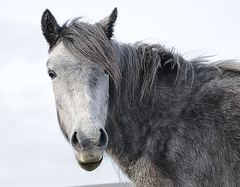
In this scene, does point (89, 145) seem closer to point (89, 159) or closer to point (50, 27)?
point (89, 159)

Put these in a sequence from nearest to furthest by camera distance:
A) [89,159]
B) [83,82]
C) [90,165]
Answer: [89,159] → [90,165] → [83,82]

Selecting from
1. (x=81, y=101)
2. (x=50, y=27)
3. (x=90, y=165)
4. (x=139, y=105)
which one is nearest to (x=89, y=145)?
(x=90, y=165)

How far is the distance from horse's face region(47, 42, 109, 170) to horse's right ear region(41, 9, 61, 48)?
20cm

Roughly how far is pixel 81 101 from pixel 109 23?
56.9 inches

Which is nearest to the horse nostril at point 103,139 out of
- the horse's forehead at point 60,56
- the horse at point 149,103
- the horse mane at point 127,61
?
the horse at point 149,103

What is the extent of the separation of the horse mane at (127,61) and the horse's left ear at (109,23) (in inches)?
4.1

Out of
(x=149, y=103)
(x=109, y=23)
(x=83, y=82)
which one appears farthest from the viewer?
(x=109, y=23)

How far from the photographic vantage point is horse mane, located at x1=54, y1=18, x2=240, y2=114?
17.2 ft

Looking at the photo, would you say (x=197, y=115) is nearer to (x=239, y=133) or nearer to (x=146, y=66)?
(x=239, y=133)

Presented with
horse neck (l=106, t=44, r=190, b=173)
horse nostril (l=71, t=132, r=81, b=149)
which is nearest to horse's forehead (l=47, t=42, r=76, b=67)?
horse neck (l=106, t=44, r=190, b=173)

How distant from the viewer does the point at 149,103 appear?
557 centimetres

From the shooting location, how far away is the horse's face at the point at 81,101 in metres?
4.43

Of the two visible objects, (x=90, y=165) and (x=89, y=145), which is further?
(x=90, y=165)

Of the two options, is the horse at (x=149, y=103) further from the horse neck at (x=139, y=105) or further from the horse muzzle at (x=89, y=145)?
the horse muzzle at (x=89, y=145)
